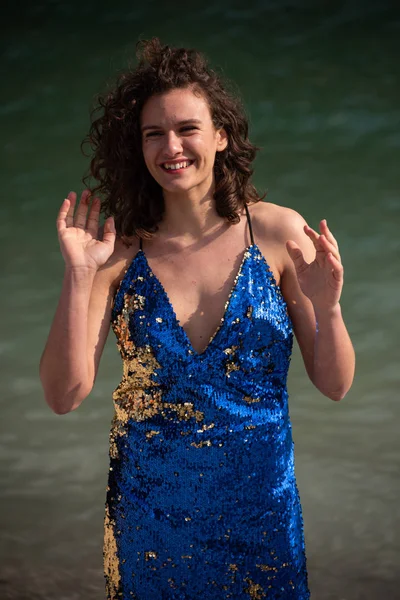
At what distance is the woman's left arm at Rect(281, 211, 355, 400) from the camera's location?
6.53 feet

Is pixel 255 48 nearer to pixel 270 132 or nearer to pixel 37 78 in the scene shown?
pixel 270 132

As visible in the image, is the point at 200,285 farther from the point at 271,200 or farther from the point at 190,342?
the point at 271,200

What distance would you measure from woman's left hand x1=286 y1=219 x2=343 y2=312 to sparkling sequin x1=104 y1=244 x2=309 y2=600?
101mm

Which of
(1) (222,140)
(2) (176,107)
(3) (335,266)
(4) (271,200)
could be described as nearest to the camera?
(3) (335,266)

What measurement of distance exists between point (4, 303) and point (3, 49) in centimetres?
89

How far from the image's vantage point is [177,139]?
2.06 metres

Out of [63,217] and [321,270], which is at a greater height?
[63,217]

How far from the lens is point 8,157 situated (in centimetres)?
380

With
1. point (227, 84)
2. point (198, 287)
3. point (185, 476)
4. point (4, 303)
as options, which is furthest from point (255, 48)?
point (185, 476)

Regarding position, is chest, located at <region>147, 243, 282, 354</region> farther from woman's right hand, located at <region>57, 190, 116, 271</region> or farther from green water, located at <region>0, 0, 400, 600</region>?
green water, located at <region>0, 0, 400, 600</region>

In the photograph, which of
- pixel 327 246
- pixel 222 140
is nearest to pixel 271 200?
pixel 222 140

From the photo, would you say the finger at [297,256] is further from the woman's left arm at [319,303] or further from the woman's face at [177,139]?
the woman's face at [177,139]

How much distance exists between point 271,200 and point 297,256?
1752 millimetres

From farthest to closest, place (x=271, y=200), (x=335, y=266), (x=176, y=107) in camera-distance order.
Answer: (x=271, y=200)
(x=176, y=107)
(x=335, y=266)
